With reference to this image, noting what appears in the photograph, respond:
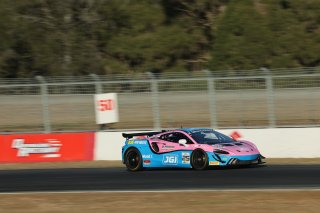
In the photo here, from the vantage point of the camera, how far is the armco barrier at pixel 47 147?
874 inches

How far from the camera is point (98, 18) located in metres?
43.5

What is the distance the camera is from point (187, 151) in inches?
677

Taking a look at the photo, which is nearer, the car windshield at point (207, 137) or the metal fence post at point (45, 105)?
the car windshield at point (207, 137)

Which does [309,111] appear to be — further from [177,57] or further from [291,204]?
[177,57]

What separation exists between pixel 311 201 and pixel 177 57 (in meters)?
32.0

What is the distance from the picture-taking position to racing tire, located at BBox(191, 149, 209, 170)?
1688 centimetres

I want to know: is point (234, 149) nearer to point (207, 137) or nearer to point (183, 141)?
point (207, 137)

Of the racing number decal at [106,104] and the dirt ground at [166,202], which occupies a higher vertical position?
the racing number decal at [106,104]

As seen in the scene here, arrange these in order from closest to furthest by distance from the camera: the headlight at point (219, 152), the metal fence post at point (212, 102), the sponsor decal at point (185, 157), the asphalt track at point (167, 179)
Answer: the asphalt track at point (167, 179) → the headlight at point (219, 152) → the sponsor decal at point (185, 157) → the metal fence post at point (212, 102)

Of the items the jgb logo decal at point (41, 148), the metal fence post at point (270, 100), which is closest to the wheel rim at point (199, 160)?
the metal fence post at point (270, 100)

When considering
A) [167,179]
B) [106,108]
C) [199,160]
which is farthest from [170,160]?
[106,108]

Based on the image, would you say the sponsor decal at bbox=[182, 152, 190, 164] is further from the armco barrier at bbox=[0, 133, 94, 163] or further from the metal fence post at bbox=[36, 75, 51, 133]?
the metal fence post at bbox=[36, 75, 51, 133]

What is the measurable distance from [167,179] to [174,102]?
286 inches

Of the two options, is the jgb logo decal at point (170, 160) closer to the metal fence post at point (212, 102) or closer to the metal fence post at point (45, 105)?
the metal fence post at point (212, 102)
